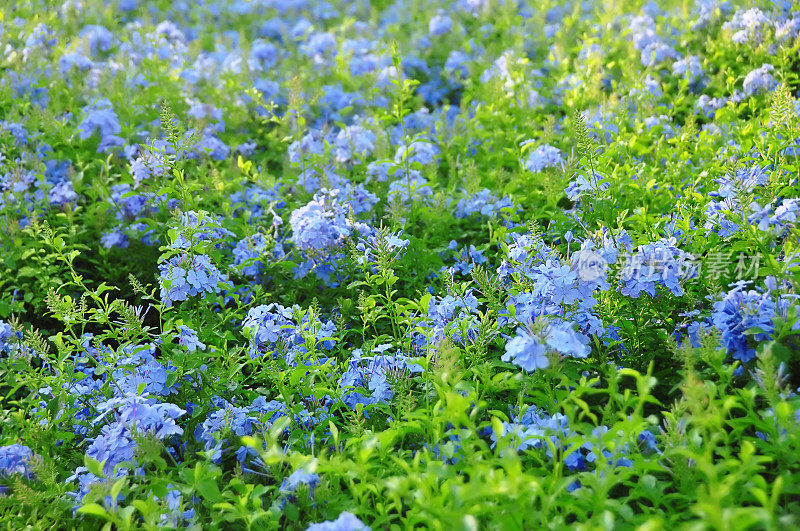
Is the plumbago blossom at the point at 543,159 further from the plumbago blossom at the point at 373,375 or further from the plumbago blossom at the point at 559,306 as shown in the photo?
the plumbago blossom at the point at 373,375

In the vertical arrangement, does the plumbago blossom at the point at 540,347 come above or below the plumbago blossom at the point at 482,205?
below

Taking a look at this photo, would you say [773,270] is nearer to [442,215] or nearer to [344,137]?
[442,215]

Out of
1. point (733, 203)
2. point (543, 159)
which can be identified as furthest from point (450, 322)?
point (543, 159)

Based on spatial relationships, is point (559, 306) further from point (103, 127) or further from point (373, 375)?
point (103, 127)

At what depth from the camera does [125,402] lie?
2363 mm

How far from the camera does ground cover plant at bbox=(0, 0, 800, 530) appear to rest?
6.69ft

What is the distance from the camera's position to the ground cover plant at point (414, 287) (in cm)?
204

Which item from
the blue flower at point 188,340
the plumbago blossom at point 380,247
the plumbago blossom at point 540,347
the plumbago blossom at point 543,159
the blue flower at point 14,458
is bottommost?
the blue flower at point 14,458

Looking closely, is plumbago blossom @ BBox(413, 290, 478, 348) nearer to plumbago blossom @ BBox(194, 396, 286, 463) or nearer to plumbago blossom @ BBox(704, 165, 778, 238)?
plumbago blossom @ BBox(194, 396, 286, 463)

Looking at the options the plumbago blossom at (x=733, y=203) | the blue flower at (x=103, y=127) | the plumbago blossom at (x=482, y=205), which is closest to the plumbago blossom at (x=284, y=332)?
the plumbago blossom at (x=482, y=205)

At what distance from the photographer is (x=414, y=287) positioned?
10.6 feet

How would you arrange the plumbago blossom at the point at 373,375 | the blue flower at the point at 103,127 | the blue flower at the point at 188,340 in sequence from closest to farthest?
the plumbago blossom at the point at 373,375
the blue flower at the point at 188,340
the blue flower at the point at 103,127

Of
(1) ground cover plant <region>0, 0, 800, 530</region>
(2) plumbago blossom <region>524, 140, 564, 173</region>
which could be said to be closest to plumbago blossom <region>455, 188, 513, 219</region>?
(1) ground cover plant <region>0, 0, 800, 530</region>

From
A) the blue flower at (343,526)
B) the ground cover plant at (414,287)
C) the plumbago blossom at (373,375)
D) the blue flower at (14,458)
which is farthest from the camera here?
the plumbago blossom at (373,375)
